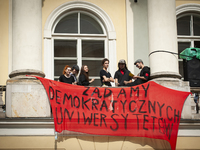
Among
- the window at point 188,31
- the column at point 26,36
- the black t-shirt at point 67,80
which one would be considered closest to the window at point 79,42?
the black t-shirt at point 67,80

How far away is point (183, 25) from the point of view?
14484 millimetres

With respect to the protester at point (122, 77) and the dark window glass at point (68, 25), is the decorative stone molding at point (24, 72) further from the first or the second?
the dark window glass at point (68, 25)

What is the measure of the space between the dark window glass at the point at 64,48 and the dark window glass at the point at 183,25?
3948 mm

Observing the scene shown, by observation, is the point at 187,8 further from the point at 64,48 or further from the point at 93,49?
the point at 64,48

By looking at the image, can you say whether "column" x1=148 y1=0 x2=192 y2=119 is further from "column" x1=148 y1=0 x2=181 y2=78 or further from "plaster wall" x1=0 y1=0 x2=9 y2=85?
"plaster wall" x1=0 y1=0 x2=9 y2=85

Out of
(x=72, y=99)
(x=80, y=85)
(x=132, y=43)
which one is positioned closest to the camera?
(x=72, y=99)

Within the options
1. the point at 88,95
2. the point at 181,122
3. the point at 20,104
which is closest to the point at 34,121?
the point at 20,104

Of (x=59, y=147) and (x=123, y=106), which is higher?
(x=123, y=106)

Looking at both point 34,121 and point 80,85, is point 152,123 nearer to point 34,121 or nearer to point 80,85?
point 80,85

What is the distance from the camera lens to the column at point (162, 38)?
36.6 feet

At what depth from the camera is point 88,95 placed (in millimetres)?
10102

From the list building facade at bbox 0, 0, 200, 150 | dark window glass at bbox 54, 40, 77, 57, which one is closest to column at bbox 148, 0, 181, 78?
building facade at bbox 0, 0, 200, 150

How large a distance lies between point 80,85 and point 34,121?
5.32 feet

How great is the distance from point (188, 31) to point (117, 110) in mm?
5802
